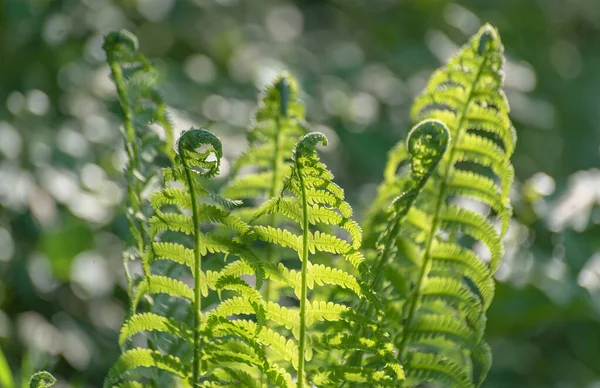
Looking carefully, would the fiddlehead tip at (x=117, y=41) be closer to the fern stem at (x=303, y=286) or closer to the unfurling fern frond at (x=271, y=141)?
the unfurling fern frond at (x=271, y=141)

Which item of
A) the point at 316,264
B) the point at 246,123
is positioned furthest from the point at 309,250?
the point at 246,123

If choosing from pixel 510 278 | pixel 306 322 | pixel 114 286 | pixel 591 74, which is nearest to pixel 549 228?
pixel 510 278

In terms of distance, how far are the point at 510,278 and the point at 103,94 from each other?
1184mm

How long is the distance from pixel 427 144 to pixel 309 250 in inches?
5.6

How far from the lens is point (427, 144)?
0.71m

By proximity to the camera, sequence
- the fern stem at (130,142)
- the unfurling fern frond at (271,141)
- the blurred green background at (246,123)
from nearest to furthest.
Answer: the fern stem at (130,142) < the unfurling fern frond at (271,141) < the blurred green background at (246,123)

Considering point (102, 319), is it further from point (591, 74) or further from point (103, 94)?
point (591, 74)

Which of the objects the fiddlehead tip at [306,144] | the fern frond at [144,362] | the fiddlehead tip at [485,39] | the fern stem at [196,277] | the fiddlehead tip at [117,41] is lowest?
the fern frond at [144,362]

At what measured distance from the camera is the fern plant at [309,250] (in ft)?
2.34

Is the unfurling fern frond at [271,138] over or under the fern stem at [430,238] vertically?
over

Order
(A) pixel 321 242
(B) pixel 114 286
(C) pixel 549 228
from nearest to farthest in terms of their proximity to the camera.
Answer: (A) pixel 321 242
(C) pixel 549 228
(B) pixel 114 286

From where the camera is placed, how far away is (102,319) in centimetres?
198

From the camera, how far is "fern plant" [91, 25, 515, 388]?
2.34 ft

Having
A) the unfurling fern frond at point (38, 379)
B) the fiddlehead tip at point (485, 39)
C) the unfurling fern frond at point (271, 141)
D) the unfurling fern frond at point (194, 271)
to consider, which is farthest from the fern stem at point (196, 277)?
the fiddlehead tip at point (485, 39)
